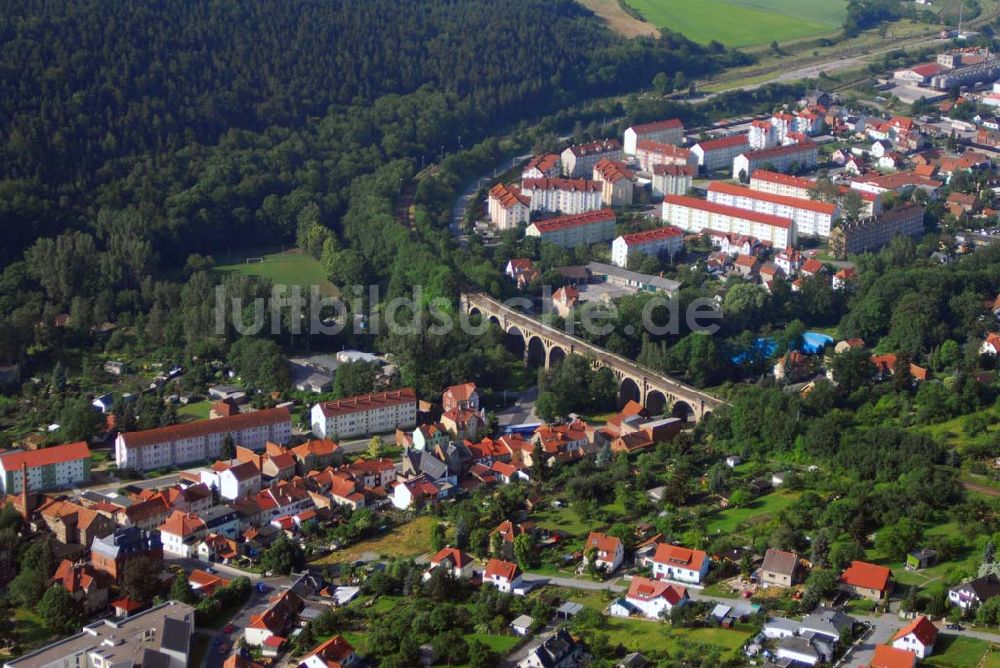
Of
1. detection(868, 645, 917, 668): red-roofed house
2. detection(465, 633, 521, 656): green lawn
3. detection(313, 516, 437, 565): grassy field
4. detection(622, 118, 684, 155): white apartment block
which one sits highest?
detection(622, 118, 684, 155): white apartment block

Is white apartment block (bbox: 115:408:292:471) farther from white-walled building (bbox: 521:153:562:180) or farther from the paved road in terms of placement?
white-walled building (bbox: 521:153:562:180)

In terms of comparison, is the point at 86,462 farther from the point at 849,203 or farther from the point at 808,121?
the point at 808,121

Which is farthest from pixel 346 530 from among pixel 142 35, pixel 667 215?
pixel 142 35

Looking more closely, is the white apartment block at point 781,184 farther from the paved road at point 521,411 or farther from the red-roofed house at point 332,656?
the red-roofed house at point 332,656

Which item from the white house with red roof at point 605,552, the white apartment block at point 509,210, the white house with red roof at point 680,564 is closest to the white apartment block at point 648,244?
the white apartment block at point 509,210

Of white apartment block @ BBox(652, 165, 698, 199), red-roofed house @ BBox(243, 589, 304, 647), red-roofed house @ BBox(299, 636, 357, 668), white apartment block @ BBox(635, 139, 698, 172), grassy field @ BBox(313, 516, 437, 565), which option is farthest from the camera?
white apartment block @ BBox(635, 139, 698, 172)

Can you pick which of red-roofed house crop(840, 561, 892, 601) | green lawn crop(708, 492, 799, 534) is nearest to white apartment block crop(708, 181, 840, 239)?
green lawn crop(708, 492, 799, 534)

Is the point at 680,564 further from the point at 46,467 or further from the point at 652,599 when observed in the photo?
the point at 46,467
